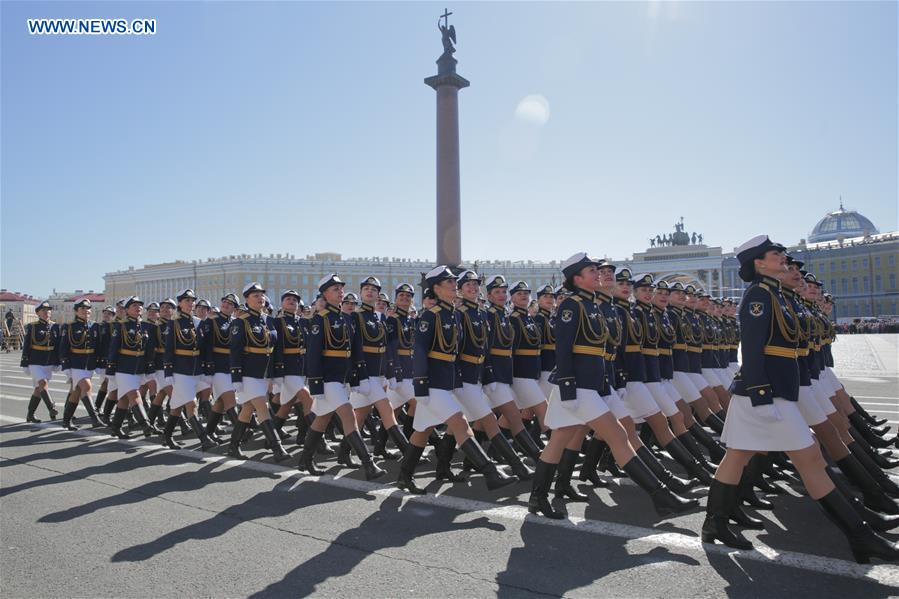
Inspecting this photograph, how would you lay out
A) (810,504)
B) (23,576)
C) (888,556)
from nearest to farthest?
(888,556) < (23,576) < (810,504)

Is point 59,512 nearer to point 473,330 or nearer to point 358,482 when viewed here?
point 358,482

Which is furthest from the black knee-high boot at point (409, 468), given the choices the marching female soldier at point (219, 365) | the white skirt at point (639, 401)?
the marching female soldier at point (219, 365)

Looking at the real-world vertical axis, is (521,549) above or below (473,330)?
below

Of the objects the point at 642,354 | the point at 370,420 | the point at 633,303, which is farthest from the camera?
the point at 370,420

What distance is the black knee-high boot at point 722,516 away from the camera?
477 cm

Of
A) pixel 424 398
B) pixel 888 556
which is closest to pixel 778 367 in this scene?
pixel 888 556

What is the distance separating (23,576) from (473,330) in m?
4.26

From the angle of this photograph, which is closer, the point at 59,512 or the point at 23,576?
the point at 23,576

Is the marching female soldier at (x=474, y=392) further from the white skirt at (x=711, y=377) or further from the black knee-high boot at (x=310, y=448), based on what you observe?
the white skirt at (x=711, y=377)

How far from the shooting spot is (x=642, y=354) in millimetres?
7121

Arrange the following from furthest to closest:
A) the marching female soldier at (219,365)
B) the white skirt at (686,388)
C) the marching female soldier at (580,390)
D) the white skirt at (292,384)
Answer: the white skirt at (292,384)
the marching female soldier at (219,365)
the white skirt at (686,388)
the marching female soldier at (580,390)

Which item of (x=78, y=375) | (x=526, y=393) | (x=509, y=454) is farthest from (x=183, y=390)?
(x=509, y=454)

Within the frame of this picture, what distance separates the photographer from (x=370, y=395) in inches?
319

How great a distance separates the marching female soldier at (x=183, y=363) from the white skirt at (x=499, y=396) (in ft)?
13.6
